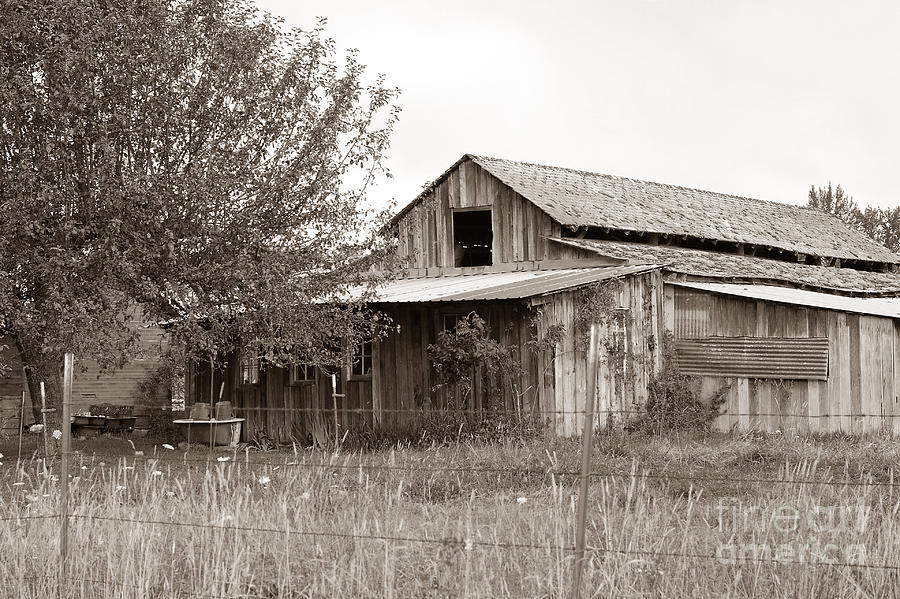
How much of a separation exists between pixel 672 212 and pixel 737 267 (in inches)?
131

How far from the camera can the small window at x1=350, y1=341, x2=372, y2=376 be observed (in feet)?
68.8

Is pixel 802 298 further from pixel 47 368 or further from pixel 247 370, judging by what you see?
pixel 47 368

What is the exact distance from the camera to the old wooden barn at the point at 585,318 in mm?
18625

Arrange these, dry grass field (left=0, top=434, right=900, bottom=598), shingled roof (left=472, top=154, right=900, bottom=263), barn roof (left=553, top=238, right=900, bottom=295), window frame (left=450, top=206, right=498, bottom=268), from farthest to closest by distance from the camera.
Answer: shingled roof (left=472, top=154, right=900, bottom=263)
window frame (left=450, top=206, right=498, bottom=268)
barn roof (left=553, top=238, right=900, bottom=295)
dry grass field (left=0, top=434, right=900, bottom=598)

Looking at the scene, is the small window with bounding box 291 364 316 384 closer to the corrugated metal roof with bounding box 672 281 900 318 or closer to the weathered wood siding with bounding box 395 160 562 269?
the weathered wood siding with bounding box 395 160 562 269

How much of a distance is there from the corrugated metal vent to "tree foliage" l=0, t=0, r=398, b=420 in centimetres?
607

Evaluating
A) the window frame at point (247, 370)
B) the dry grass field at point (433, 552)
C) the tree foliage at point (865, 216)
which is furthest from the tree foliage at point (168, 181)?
the tree foliage at point (865, 216)

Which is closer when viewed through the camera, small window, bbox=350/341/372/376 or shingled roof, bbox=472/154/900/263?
small window, bbox=350/341/372/376

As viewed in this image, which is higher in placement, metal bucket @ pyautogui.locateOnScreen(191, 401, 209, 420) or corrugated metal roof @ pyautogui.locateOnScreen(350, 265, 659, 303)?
corrugated metal roof @ pyautogui.locateOnScreen(350, 265, 659, 303)

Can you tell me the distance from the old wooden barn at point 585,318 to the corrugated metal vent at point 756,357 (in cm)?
2

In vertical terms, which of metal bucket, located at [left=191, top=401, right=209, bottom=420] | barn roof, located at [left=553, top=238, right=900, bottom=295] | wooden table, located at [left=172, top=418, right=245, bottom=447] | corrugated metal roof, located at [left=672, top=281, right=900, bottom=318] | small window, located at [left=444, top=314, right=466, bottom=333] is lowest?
wooden table, located at [left=172, top=418, right=245, bottom=447]

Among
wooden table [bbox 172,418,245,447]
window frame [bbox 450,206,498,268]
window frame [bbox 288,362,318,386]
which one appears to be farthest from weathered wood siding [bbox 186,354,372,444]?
window frame [bbox 450,206,498,268]

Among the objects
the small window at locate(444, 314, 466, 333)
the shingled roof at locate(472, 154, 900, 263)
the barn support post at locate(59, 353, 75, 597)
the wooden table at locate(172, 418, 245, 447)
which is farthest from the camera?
the shingled roof at locate(472, 154, 900, 263)

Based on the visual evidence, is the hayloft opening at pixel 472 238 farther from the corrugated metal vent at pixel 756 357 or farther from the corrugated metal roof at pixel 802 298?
the corrugated metal vent at pixel 756 357
